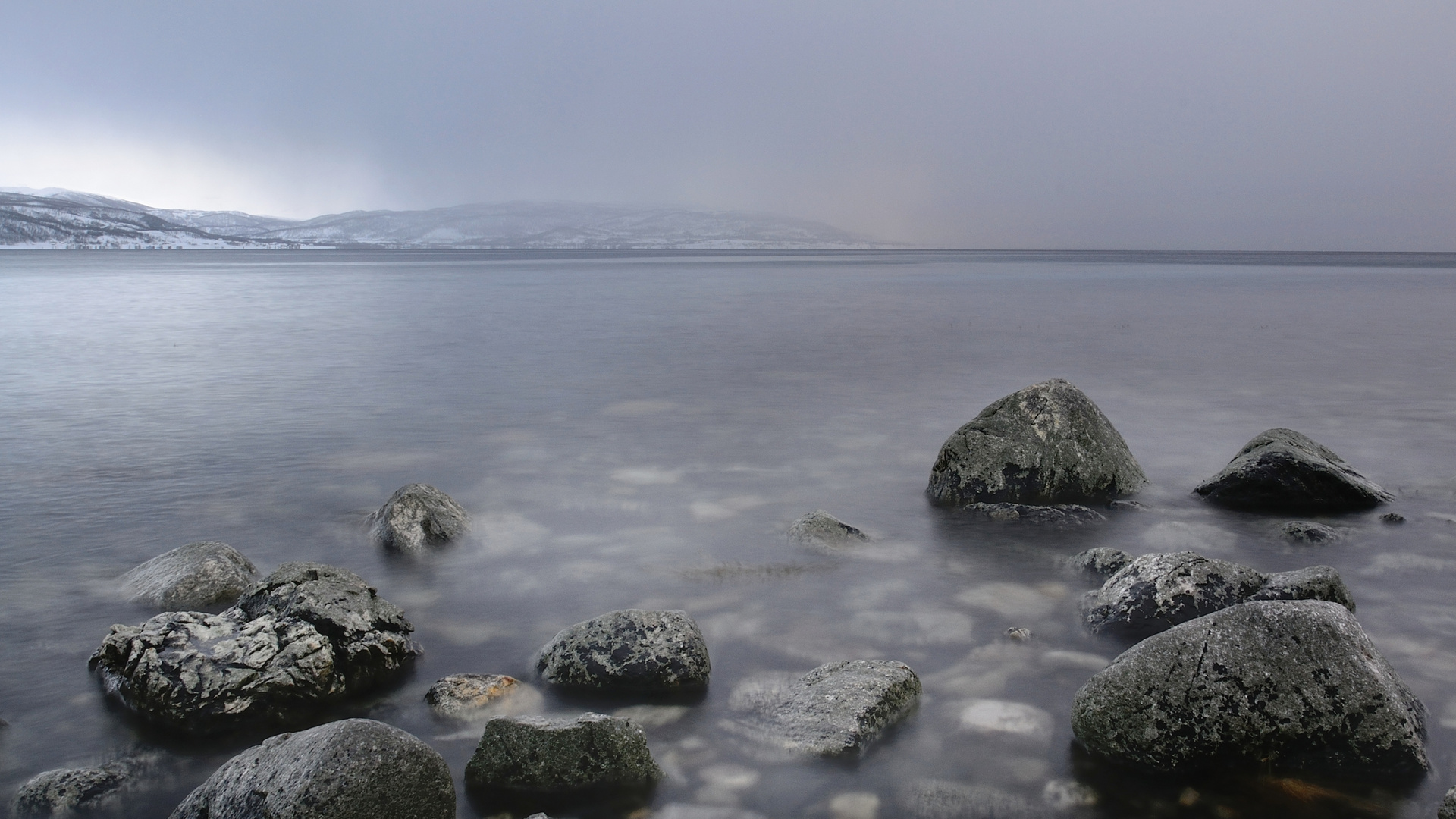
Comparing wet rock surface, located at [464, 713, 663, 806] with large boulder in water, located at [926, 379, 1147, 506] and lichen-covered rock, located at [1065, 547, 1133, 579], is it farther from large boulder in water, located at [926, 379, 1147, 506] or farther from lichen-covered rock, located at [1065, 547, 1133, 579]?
large boulder in water, located at [926, 379, 1147, 506]

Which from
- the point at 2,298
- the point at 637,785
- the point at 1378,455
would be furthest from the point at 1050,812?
the point at 2,298

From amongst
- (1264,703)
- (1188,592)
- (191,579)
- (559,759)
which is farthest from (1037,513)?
(191,579)

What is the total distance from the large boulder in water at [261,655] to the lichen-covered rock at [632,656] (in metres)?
0.98

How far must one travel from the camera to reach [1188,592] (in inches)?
236

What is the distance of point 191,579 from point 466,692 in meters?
2.63

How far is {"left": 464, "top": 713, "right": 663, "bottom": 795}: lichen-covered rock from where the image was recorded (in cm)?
439

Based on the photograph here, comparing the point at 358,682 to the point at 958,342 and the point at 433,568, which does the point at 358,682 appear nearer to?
the point at 433,568

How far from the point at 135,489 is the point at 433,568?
14.2 feet

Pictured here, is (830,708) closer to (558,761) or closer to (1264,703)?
(558,761)

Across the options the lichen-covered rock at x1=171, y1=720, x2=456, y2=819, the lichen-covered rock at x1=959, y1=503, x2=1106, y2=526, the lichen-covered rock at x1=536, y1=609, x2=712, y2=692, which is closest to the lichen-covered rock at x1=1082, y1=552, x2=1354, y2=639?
the lichen-covered rock at x1=959, y1=503, x2=1106, y2=526

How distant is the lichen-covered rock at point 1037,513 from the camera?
8.34 meters

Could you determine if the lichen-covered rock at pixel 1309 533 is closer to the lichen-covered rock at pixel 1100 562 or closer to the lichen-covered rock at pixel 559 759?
the lichen-covered rock at pixel 1100 562

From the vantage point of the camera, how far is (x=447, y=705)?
5.19 m

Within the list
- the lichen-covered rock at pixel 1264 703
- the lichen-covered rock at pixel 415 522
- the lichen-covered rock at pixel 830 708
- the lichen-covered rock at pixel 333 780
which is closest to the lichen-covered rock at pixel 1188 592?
the lichen-covered rock at pixel 1264 703
